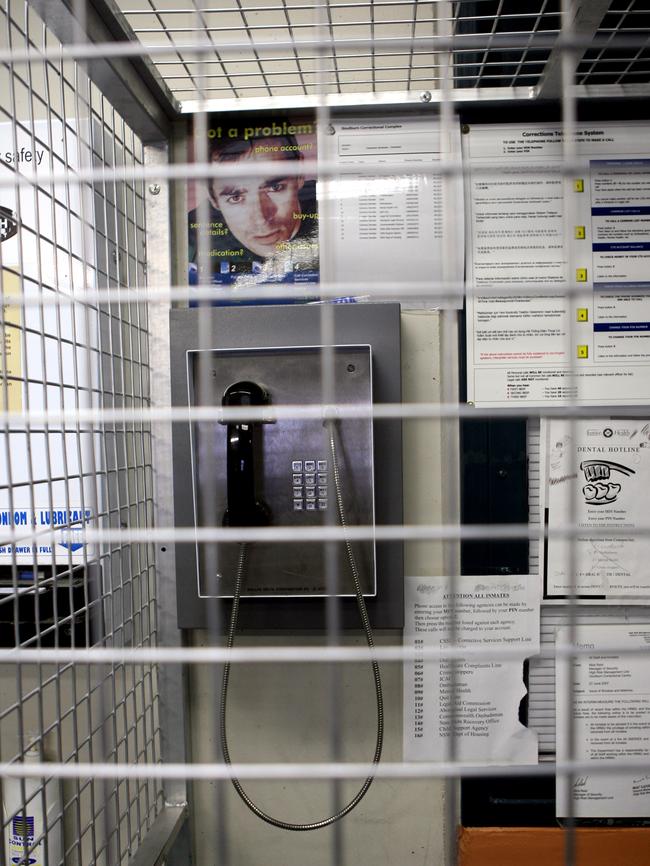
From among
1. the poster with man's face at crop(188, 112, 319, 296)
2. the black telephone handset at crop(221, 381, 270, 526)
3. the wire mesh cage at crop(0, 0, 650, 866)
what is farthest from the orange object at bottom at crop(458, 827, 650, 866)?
the poster with man's face at crop(188, 112, 319, 296)

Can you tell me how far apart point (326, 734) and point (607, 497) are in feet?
1.87

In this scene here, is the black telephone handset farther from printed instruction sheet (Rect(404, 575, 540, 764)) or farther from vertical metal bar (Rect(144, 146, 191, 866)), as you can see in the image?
printed instruction sheet (Rect(404, 575, 540, 764))

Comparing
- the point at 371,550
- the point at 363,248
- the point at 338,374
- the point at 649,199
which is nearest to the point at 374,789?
the point at 371,550

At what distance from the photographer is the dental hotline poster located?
2.93ft

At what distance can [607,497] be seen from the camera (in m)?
0.90

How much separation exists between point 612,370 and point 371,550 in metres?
0.46

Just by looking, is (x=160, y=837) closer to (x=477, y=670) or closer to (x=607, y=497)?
(x=477, y=670)

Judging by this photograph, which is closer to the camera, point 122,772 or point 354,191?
point 122,772

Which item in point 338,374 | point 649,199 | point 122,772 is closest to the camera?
point 122,772

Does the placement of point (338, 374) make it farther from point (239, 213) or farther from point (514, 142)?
point (514, 142)

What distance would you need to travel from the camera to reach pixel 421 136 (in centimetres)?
89

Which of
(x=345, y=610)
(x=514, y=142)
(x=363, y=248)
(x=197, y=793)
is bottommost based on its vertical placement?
(x=197, y=793)

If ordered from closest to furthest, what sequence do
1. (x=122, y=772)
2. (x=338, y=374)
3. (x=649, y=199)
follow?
(x=122, y=772), (x=338, y=374), (x=649, y=199)

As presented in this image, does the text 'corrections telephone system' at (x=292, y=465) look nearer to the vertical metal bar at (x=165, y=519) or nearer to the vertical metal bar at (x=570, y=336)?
the vertical metal bar at (x=165, y=519)
